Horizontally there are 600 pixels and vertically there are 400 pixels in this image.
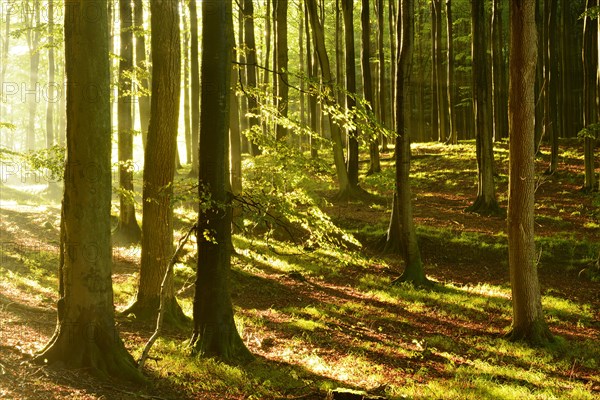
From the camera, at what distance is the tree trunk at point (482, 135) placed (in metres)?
21.1

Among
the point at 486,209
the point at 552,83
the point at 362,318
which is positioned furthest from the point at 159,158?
the point at 552,83

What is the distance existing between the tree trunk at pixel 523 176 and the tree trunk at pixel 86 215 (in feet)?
25.0

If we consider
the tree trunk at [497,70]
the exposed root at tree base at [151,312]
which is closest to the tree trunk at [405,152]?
the exposed root at tree base at [151,312]

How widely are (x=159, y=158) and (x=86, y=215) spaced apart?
3539 millimetres

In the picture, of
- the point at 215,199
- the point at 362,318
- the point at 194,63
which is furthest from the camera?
the point at 194,63

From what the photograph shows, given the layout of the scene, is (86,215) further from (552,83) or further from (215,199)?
(552,83)

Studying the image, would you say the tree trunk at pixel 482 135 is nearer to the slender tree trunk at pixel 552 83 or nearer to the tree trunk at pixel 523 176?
the slender tree trunk at pixel 552 83

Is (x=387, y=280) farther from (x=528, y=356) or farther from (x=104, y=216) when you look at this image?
(x=104, y=216)

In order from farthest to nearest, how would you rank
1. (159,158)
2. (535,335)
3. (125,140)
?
1. (125,140)
2. (535,335)
3. (159,158)

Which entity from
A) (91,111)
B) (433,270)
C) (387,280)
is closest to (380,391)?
(91,111)

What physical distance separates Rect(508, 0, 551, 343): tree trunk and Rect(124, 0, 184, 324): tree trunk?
21.0ft

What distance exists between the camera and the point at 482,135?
2112 centimetres

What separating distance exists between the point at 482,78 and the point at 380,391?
17274 millimetres

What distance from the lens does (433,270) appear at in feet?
54.6
